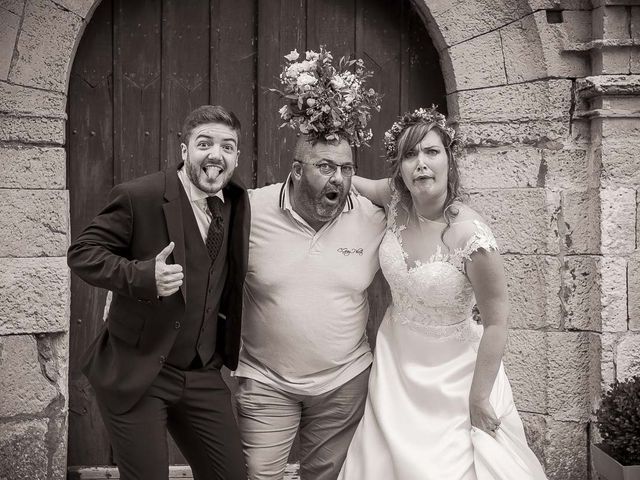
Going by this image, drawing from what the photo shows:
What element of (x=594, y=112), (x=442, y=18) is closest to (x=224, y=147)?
(x=442, y=18)

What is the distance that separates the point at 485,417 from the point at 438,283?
516mm

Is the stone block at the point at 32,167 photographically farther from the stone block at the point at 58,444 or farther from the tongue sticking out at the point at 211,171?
the tongue sticking out at the point at 211,171

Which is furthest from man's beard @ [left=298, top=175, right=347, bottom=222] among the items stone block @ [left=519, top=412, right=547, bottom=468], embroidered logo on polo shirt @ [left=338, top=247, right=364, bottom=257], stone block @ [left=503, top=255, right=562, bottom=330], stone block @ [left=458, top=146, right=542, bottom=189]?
stone block @ [left=519, top=412, right=547, bottom=468]

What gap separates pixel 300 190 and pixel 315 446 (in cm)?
103

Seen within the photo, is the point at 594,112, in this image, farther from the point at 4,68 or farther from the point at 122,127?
the point at 4,68

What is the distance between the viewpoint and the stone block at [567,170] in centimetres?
430

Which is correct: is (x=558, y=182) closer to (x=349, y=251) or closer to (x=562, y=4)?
(x=562, y=4)

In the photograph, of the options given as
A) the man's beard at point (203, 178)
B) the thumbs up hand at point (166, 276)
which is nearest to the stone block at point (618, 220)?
the man's beard at point (203, 178)

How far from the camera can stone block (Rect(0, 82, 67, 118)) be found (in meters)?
4.05

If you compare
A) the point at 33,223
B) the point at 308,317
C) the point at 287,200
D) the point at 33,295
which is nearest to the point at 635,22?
the point at 287,200

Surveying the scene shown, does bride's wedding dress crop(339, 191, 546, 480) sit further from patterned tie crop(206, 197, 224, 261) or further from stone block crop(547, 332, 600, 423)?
stone block crop(547, 332, 600, 423)

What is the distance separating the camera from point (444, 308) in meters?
3.32

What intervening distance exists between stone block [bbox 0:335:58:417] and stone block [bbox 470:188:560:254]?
7.42 feet

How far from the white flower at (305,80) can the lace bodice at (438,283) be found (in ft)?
2.16
